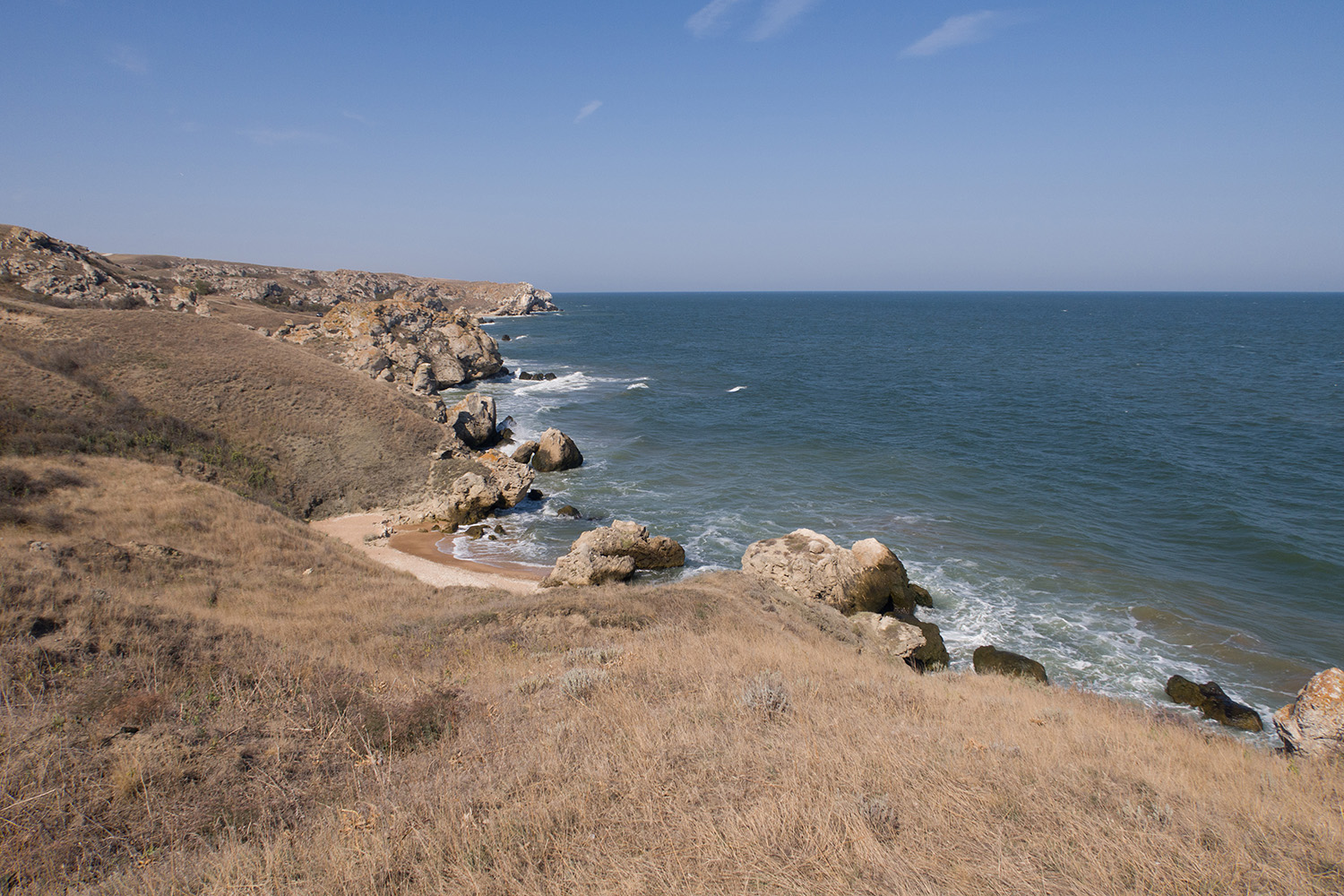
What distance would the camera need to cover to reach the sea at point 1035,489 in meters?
18.5

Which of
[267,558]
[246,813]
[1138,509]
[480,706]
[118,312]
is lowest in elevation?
[1138,509]

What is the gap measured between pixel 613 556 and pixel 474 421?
1951 cm

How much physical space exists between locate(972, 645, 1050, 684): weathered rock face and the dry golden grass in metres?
4.66

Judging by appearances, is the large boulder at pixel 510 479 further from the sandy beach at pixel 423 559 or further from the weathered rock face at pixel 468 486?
the sandy beach at pixel 423 559

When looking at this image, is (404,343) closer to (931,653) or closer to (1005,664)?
(931,653)

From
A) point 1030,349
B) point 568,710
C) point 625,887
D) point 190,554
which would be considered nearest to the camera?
point 625,887

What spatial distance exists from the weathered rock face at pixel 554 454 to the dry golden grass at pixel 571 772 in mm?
23706

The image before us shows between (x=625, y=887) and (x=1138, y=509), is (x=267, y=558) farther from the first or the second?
(x=1138, y=509)

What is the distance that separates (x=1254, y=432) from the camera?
3769cm

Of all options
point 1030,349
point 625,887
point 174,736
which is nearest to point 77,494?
point 174,736

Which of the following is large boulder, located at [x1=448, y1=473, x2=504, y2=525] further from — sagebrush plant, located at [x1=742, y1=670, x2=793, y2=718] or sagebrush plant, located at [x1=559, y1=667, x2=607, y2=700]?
sagebrush plant, located at [x1=742, y1=670, x2=793, y2=718]

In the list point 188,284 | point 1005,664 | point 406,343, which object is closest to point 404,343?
point 406,343

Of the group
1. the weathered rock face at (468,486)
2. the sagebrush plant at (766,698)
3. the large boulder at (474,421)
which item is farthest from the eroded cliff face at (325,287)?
the sagebrush plant at (766,698)

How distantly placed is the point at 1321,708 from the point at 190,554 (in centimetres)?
2261
